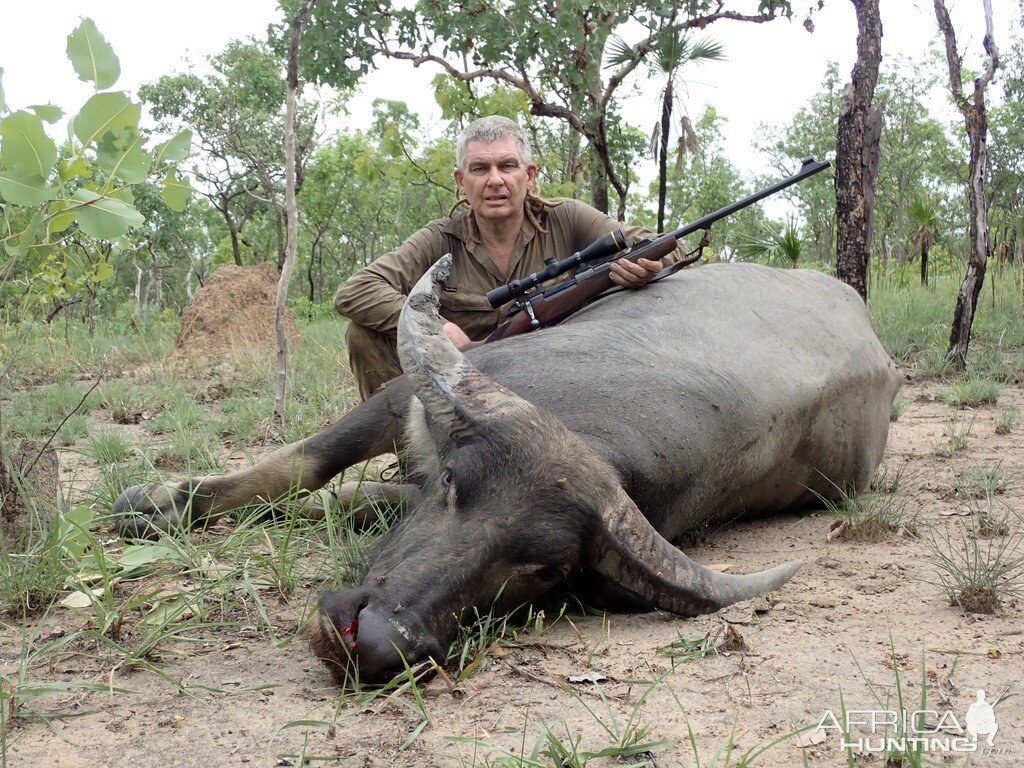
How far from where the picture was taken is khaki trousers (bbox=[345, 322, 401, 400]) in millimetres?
4500

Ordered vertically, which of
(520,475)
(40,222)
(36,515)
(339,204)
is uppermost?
(339,204)

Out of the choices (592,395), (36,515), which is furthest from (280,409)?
(592,395)

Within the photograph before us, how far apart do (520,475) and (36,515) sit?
62.1 inches

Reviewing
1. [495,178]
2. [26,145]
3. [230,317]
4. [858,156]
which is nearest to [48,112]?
[26,145]

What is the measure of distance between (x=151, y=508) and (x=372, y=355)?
1409 mm

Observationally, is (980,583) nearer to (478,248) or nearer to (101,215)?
(101,215)

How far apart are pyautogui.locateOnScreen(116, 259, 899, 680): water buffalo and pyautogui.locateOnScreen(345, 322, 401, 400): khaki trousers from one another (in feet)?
3.04

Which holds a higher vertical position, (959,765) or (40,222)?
(40,222)

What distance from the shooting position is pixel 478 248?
4.71 meters

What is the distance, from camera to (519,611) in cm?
268

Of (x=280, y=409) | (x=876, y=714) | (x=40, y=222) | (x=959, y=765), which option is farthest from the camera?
(x=280, y=409)

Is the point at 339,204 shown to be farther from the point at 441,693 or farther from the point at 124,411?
the point at 441,693

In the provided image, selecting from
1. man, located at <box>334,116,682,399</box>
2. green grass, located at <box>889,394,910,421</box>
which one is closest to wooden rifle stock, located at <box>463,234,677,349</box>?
man, located at <box>334,116,682,399</box>

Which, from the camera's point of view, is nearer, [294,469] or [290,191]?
[294,469]
